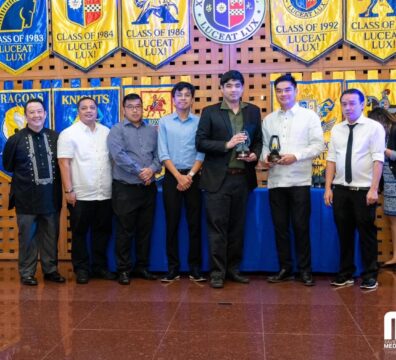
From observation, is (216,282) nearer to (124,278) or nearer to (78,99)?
(124,278)

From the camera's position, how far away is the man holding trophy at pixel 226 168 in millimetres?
4051

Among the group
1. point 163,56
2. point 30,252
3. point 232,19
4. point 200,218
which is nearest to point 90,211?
point 30,252

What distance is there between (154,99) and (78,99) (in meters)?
0.83

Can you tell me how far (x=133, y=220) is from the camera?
428cm

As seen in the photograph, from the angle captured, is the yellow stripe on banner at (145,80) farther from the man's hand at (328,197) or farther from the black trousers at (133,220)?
the man's hand at (328,197)

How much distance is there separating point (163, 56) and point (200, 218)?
189cm

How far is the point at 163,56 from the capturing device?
520cm

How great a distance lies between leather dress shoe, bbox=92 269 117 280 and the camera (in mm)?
4395

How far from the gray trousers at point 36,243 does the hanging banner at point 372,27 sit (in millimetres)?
3383

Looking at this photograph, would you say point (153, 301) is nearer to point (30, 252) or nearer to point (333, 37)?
point (30, 252)

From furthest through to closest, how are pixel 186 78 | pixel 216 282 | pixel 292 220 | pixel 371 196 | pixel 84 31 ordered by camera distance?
pixel 84 31, pixel 186 78, pixel 292 220, pixel 216 282, pixel 371 196

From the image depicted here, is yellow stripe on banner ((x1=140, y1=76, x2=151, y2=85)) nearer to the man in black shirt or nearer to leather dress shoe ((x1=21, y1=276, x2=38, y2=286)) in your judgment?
the man in black shirt

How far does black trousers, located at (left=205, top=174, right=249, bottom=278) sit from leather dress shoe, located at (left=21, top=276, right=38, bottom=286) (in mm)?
1517

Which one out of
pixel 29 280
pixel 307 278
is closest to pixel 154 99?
pixel 29 280
